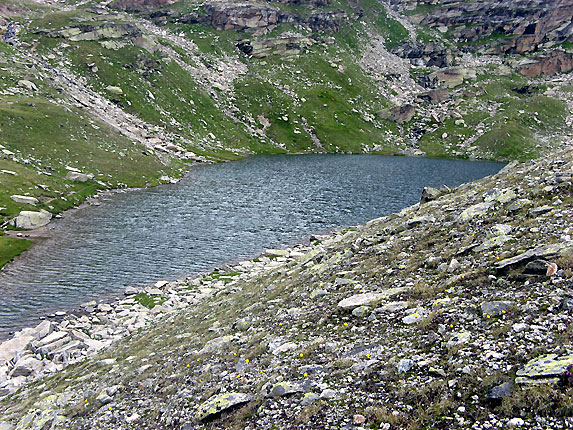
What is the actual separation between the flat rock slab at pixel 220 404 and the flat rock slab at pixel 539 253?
10.8 m

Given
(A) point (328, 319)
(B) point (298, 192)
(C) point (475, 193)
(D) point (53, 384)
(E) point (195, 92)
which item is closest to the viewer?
(A) point (328, 319)

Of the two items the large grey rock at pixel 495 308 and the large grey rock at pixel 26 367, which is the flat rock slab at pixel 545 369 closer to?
the large grey rock at pixel 495 308

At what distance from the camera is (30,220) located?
58.4 meters

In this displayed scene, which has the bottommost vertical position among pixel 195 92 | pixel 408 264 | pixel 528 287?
pixel 408 264

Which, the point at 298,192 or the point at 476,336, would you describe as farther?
the point at 298,192

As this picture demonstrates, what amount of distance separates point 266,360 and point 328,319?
11.1 ft

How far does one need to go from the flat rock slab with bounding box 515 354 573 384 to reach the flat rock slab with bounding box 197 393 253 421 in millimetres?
8025

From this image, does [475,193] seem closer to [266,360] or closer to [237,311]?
[237,311]

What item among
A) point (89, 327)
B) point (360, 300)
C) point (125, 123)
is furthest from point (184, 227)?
point (125, 123)

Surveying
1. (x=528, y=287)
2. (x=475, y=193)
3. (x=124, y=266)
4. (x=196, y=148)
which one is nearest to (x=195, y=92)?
(x=196, y=148)

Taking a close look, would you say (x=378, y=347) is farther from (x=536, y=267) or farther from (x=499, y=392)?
(x=536, y=267)

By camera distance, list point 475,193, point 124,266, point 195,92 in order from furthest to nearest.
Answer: point 195,92, point 124,266, point 475,193

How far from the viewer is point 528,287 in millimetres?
12312

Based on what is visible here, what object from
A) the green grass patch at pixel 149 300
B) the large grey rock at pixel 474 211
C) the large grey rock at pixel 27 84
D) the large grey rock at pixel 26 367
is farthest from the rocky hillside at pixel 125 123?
the large grey rock at pixel 474 211
